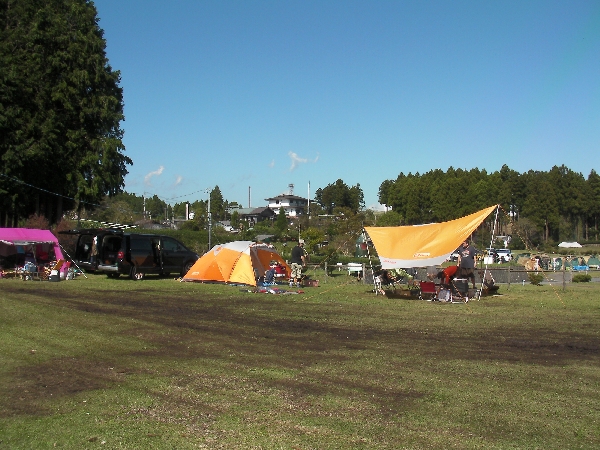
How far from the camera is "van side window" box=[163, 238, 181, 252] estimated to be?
23.9m

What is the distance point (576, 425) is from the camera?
565 cm

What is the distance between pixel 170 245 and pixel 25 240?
553 centimetres

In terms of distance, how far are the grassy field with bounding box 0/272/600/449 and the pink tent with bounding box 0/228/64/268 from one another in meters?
9.92

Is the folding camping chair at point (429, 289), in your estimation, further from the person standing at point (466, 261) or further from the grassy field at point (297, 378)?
the grassy field at point (297, 378)

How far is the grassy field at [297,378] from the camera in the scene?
536 centimetres

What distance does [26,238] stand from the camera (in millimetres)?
→ 23719

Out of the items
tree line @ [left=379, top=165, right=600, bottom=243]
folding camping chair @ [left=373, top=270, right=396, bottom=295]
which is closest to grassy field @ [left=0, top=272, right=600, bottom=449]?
folding camping chair @ [left=373, top=270, right=396, bottom=295]

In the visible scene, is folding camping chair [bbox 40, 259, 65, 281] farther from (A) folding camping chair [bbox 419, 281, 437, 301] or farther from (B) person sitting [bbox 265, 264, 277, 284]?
(A) folding camping chair [bbox 419, 281, 437, 301]

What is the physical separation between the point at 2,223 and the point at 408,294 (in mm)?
29813

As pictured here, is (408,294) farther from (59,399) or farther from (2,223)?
(2,223)

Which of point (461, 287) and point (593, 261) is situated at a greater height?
point (593, 261)

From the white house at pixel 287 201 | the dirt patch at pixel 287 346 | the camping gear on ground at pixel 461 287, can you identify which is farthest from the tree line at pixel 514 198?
the dirt patch at pixel 287 346

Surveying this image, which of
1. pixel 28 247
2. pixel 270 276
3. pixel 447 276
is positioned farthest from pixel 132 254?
pixel 447 276

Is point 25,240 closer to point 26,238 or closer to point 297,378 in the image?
point 26,238
